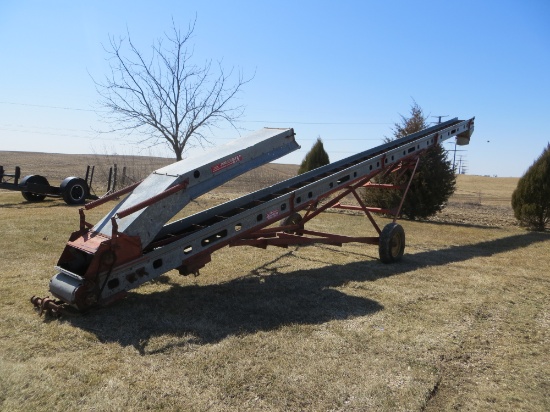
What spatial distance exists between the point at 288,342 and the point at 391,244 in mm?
4026

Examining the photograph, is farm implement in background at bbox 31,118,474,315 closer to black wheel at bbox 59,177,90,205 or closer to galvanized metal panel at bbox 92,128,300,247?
galvanized metal panel at bbox 92,128,300,247

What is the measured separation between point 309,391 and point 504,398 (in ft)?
4.79

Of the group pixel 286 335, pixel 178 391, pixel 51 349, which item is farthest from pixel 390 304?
pixel 51 349

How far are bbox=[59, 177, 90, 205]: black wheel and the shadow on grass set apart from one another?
10229mm

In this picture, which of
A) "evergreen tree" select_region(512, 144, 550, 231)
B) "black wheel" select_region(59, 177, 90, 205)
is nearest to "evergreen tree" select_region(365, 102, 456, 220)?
"evergreen tree" select_region(512, 144, 550, 231)

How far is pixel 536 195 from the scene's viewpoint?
1312 cm

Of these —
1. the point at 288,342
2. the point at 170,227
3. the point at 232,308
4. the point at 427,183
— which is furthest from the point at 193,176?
the point at 427,183

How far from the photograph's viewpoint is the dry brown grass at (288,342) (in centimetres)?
316

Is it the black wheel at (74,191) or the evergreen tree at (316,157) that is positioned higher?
the evergreen tree at (316,157)

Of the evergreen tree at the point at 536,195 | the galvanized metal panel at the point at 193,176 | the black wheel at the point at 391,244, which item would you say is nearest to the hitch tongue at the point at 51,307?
the galvanized metal panel at the point at 193,176

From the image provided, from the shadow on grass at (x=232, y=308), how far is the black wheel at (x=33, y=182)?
454 inches

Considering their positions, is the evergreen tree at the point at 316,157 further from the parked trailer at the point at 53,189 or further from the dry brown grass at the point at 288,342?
the dry brown grass at the point at 288,342

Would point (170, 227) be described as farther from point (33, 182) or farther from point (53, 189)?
point (33, 182)

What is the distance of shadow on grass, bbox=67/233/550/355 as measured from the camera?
13.8 ft
